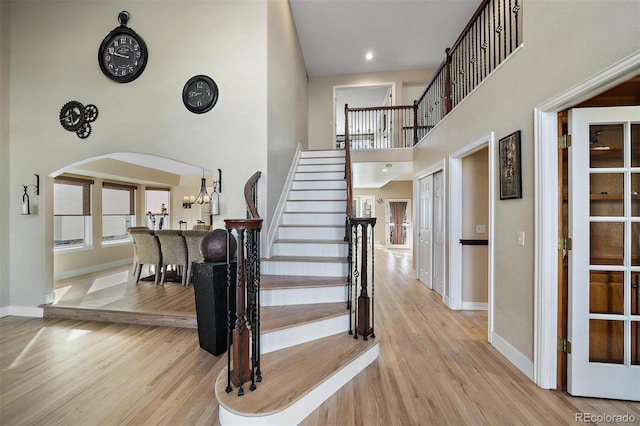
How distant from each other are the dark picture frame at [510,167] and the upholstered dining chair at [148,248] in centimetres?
512

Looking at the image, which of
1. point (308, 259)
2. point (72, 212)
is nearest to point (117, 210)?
point (72, 212)

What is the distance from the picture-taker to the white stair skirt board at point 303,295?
104 inches

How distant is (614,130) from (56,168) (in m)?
5.92

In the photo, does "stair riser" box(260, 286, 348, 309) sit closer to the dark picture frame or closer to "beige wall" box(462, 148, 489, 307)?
the dark picture frame

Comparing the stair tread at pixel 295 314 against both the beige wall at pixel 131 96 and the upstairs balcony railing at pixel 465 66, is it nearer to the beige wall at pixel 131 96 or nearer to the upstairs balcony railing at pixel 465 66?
the beige wall at pixel 131 96

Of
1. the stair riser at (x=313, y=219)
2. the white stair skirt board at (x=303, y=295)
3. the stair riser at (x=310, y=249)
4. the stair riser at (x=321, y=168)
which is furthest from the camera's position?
the stair riser at (x=321, y=168)

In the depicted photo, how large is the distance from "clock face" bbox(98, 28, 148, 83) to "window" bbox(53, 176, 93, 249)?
342cm

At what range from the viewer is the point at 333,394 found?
192cm

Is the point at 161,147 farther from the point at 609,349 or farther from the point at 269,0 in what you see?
the point at 609,349

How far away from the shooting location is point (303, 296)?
2.69 meters

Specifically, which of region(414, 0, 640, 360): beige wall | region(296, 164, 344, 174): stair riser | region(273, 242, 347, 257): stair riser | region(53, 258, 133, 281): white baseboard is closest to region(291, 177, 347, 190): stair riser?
region(296, 164, 344, 174): stair riser

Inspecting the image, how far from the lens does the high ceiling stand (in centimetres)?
504

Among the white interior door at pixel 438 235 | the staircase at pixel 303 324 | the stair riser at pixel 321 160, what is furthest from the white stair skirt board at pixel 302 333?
the stair riser at pixel 321 160

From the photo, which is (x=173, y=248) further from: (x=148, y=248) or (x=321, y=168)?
(x=321, y=168)
